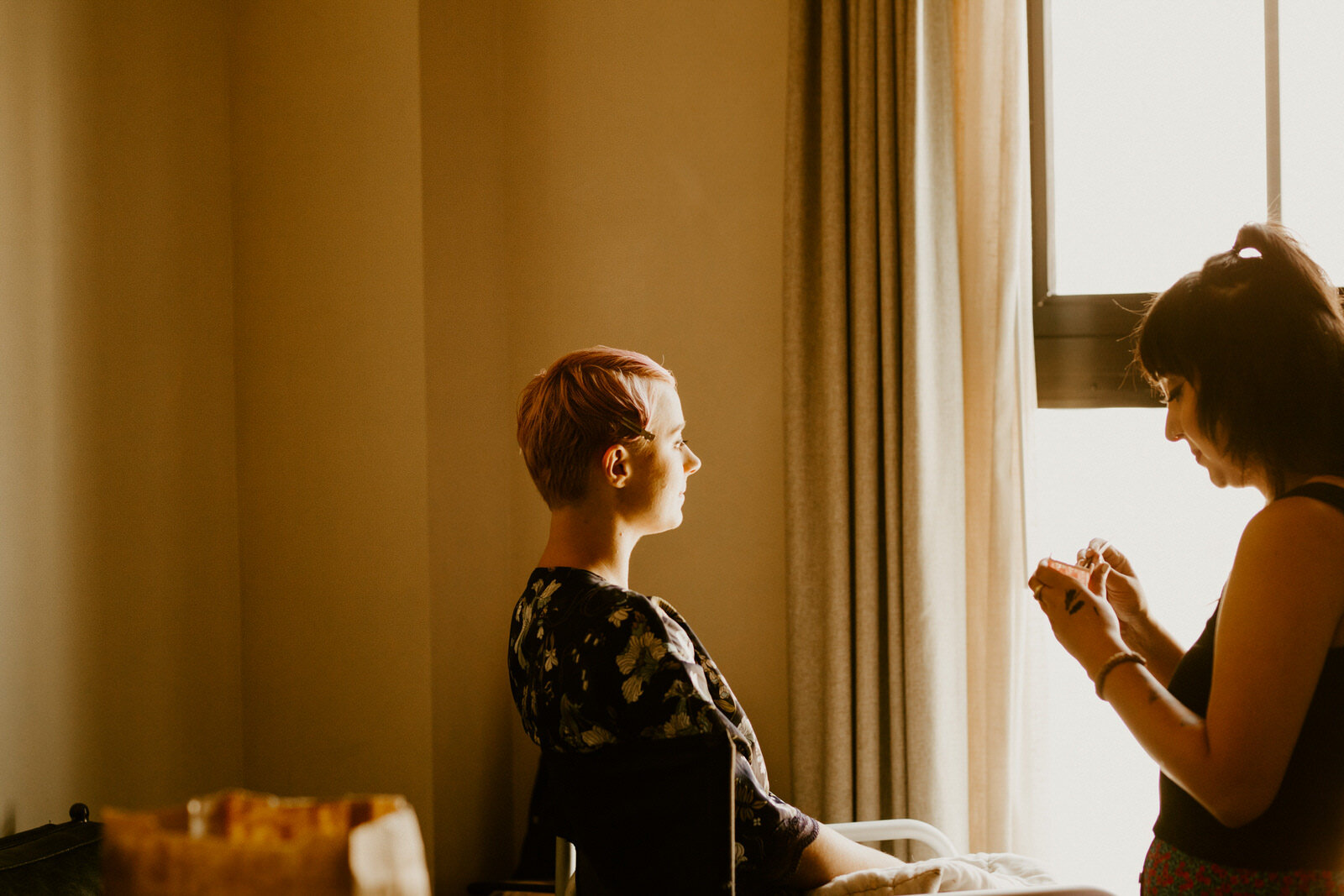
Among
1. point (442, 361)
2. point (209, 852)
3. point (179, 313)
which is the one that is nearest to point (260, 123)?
point (179, 313)

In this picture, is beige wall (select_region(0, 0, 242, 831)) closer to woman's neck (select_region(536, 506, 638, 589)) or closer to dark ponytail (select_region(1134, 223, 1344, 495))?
woman's neck (select_region(536, 506, 638, 589))

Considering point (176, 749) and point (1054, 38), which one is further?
point (1054, 38)

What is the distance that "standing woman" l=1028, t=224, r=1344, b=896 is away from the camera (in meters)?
0.90

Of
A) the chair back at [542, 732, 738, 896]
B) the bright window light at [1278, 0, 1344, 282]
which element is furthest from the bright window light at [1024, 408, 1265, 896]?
the chair back at [542, 732, 738, 896]

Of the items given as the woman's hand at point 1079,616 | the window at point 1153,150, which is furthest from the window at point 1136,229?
the woman's hand at point 1079,616

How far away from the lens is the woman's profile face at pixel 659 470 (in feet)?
4.58

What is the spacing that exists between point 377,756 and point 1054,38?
7.49ft

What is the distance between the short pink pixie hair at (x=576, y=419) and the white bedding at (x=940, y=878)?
641mm

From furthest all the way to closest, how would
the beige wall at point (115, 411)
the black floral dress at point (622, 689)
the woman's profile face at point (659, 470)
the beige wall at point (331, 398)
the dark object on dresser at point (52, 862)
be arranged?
the beige wall at point (331, 398) → the beige wall at point (115, 411) → the woman's profile face at point (659, 470) → the dark object on dresser at point (52, 862) → the black floral dress at point (622, 689)

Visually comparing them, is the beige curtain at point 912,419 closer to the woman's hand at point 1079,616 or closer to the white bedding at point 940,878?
the white bedding at point 940,878

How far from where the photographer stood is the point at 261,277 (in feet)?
6.80

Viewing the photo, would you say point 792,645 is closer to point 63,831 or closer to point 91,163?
point 63,831

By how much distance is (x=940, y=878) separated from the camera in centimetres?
126

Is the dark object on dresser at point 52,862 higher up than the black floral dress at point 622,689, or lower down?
lower down
